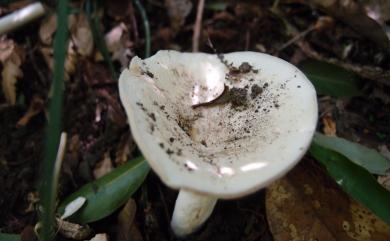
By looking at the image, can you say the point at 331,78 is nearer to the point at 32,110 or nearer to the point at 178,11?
the point at 178,11

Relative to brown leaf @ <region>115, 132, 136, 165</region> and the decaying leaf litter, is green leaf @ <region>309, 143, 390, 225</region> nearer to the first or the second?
the decaying leaf litter

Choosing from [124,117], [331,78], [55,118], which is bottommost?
[124,117]

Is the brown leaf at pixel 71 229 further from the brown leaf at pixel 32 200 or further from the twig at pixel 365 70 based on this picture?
the twig at pixel 365 70

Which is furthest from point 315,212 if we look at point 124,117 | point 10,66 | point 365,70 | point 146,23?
point 10,66

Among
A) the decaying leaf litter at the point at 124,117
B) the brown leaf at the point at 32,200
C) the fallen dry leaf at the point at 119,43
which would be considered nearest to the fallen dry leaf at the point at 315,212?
the decaying leaf litter at the point at 124,117

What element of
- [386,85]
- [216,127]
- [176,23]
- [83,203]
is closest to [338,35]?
[386,85]

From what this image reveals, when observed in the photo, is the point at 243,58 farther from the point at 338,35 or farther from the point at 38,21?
the point at 38,21

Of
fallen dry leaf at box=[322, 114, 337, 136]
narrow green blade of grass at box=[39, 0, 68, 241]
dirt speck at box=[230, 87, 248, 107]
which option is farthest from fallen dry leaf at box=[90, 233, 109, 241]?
fallen dry leaf at box=[322, 114, 337, 136]
